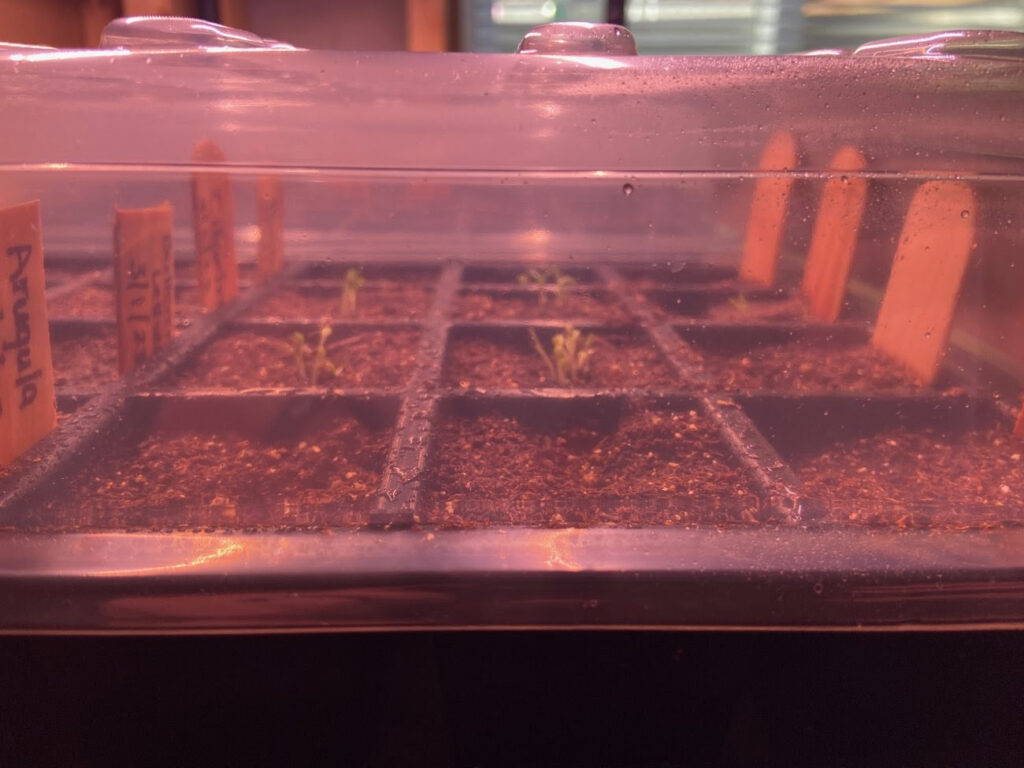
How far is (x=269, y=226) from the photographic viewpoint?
3.51ft

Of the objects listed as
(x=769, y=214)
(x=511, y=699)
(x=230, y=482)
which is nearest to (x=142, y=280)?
(x=230, y=482)

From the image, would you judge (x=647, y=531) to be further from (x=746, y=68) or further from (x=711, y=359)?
(x=746, y=68)

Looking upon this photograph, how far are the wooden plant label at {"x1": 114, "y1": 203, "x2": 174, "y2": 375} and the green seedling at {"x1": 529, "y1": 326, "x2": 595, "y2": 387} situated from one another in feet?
1.80

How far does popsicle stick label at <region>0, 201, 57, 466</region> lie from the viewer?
→ 0.63 metres

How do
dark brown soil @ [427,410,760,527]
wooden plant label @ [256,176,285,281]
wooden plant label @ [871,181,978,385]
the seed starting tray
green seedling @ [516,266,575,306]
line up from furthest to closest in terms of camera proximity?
green seedling @ [516,266,575,306]
wooden plant label @ [256,176,285,281]
wooden plant label @ [871,181,978,385]
dark brown soil @ [427,410,760,527]
the seed starting tray

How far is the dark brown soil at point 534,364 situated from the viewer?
37.4 inches

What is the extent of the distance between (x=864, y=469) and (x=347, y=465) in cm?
56

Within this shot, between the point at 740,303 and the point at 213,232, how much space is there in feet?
2.74

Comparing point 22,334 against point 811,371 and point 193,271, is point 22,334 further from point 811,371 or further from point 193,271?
point 811,371

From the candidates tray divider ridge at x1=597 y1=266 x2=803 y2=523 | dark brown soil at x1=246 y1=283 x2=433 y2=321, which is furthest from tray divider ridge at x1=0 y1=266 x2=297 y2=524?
tray divider ridge at x1=597 y1=266 x2=803 y2=523

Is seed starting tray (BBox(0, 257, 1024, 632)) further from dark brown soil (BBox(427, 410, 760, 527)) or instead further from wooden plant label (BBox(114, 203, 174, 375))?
wooden plant label (BBox(114, 203, 174, 375))

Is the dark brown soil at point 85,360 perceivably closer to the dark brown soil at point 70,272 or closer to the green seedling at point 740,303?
the dark brown soil at point 70,272

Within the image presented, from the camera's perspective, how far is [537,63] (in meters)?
0.82

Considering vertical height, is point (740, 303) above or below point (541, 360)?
above
